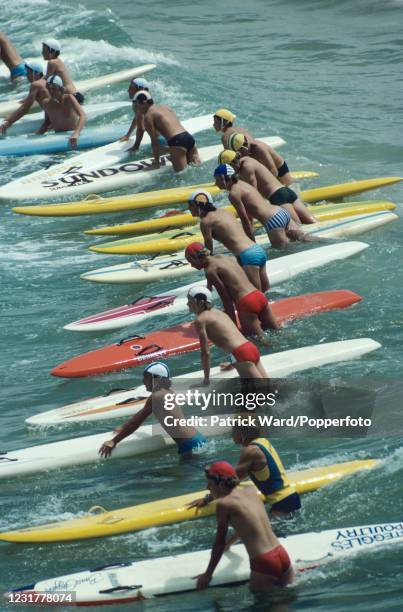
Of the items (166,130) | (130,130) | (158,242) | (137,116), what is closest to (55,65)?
(130,130)

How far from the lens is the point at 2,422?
10.9 metres

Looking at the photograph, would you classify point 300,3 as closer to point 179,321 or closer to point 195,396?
point 179,321

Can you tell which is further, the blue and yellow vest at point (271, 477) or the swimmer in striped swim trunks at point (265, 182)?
the swimmer in striped swim trunks at point (265, 182)

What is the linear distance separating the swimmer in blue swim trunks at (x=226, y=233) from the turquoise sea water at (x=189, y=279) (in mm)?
833

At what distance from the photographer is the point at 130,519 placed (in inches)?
346

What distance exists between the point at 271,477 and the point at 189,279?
5.55 meters

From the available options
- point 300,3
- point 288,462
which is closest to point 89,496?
point 288,462

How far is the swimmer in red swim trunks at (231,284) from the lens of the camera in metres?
10.9

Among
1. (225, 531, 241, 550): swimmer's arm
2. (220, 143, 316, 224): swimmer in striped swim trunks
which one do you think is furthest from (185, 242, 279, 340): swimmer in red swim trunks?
(225, 531, 241, 550): swimmer's arm

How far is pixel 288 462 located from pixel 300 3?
20202 millimetres

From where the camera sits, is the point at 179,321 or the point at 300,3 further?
the point at 300,3

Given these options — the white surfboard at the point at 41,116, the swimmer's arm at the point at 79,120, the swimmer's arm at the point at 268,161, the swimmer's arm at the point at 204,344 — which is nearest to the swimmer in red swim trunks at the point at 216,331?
the swimmer's arm at the point at 204,344

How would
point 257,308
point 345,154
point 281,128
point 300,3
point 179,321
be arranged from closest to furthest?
point 257,308, point 179,321, point 345,154, point 281,128, point 300,3

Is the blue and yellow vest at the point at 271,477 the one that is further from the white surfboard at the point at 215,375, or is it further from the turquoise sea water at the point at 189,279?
the white surfboard at the point at 215,375
